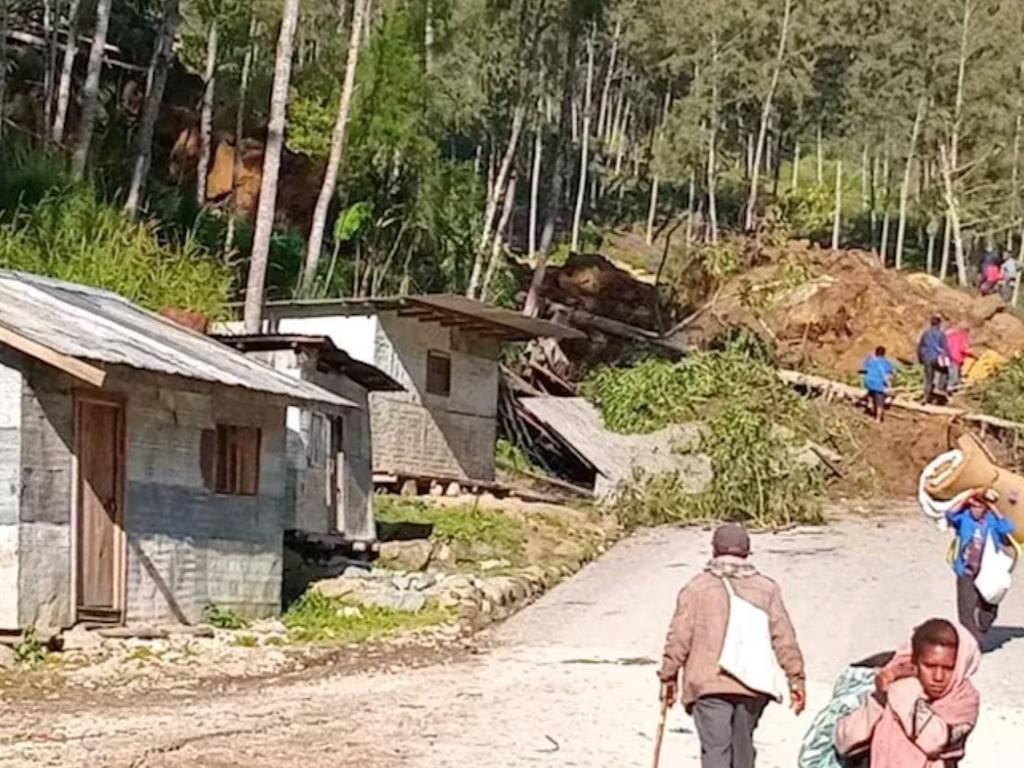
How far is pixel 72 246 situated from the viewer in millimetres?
23453

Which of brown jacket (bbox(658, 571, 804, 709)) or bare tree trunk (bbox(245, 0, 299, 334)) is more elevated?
bare tree trunk (bbox(245, 0, 299, 334))

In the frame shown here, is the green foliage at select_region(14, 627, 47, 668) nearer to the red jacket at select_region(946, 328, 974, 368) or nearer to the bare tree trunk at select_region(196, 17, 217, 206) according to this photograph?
the bare tree trunk at select_region(196, 17, 217, 206)

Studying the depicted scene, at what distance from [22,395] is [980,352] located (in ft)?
85.0

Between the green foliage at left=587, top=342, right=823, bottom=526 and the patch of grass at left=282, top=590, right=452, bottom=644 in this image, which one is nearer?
the patch of grass at left=282, top=590, right=452, bottom=644

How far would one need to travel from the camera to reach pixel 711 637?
26.1 ft

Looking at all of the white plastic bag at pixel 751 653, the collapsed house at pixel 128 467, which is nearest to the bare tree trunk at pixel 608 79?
the collapsed house at pixel 128 467

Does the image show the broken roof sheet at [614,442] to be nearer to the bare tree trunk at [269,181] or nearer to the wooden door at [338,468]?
the bare tree trunk at [269,181]

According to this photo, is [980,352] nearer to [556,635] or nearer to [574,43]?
[574,43]

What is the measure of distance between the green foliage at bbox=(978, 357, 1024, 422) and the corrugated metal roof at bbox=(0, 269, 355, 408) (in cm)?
1641

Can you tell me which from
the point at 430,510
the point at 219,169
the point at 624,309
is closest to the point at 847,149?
the point at 624,309

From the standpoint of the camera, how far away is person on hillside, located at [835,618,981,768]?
20.1 feet

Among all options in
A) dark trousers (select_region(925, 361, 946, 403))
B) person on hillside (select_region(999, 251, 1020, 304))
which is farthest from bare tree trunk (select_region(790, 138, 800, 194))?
dark trousers (select_region(925, 361, 946, 403))

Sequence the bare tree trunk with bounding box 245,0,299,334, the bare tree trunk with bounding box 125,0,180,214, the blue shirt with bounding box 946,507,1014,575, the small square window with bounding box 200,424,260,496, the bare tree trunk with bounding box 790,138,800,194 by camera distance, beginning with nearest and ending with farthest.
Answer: the blue shirt with bounding box 946,507,1014,575
the small square window with bounding box 200,424,260,496
the bare tree trunk with bounding box 245,0,299,334
the bare tree trunk with bounding box 125,0,180,214
the bare tree trunk with bounding box 790,138,800,194

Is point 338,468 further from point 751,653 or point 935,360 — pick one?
point 935,360
